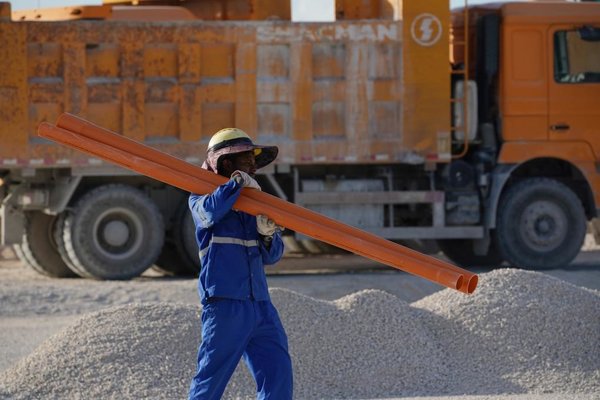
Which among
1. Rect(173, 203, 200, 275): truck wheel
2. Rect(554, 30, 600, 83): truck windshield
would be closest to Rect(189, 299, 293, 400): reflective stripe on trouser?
Rect(173, 203, 200, 275): truck wheel

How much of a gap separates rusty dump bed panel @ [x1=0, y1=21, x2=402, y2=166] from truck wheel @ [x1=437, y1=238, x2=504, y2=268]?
2.19m

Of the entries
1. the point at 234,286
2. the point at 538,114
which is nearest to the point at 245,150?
the point at 234,286

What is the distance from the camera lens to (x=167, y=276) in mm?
17484

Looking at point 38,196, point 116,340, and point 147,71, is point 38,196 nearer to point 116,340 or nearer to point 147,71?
point 147,71

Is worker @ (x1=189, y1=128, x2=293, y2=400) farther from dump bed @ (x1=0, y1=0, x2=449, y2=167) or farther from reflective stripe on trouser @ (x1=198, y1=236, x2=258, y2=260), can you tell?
dump bed @ (x1=0, y1=0, x2=449, y2=167)

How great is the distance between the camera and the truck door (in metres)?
16.9

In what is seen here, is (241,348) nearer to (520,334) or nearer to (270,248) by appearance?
(270,248)

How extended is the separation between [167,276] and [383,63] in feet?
12.7

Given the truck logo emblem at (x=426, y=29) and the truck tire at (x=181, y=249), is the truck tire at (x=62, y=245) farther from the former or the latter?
the truck logo emblem at (x=426, y=29)

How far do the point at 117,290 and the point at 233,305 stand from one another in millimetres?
8650

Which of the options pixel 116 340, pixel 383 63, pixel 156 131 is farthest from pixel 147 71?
pixel 116 340

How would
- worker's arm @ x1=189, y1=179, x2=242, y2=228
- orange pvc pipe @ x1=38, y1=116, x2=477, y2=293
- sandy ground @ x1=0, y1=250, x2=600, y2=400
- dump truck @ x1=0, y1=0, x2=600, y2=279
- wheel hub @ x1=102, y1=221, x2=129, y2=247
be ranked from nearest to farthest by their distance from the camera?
worker's arm @ x1=189, y1=179, x2=242, y2=228
orange pvc pipe @ x1=38, y1=116, x2=477, y2=293
sandy ground @ x1=0, y1=250, x2=600, y2=400
dump truck @ x1=0, y1=0, x2=600, y2=279
wheel hub @ x1=102, y1=221, x2=129, y2=247

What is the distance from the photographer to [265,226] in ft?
21.8

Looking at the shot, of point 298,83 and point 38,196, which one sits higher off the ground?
point 298,83
